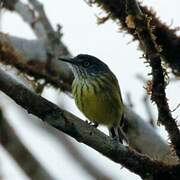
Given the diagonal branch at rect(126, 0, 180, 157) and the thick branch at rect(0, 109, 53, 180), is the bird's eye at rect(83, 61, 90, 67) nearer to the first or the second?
the thick branch at rect(0, 109, 53, 180)

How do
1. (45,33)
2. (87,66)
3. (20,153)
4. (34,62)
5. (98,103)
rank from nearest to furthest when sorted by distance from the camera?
(20,153), (98,103), (87,66), (34,62), (45,33)

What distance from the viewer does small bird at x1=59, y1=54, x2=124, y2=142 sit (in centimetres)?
532

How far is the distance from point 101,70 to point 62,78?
1.73ft

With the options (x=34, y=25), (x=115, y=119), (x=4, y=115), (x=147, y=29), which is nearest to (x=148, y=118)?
(x=115, y=119)

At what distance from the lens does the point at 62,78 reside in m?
6.34

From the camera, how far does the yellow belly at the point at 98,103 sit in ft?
17.4

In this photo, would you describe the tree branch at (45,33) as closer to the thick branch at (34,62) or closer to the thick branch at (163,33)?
the thick branch at (34,62)

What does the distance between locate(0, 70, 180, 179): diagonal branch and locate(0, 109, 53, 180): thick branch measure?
2.37ft

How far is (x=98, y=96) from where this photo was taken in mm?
5375

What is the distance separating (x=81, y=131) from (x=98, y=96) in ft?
5.79

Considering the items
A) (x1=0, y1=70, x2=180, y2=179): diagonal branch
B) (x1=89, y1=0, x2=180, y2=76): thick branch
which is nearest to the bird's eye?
(x1=89, y1=0, x2=180, y2=76): thick branch

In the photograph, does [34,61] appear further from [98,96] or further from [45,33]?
[98,96]

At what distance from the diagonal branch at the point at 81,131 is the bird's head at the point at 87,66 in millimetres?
2028

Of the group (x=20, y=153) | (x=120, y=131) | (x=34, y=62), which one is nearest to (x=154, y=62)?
(x=20, y=153)
